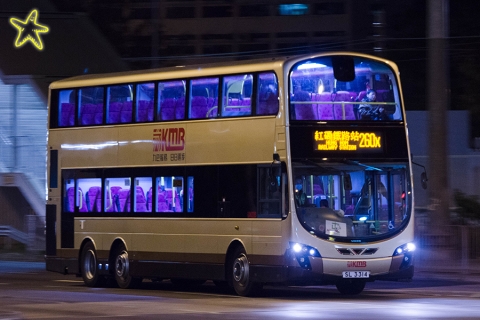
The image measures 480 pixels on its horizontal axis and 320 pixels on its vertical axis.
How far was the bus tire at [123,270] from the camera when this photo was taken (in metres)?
22.3

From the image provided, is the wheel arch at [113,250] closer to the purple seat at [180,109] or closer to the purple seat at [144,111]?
the purple seat at [144,111]

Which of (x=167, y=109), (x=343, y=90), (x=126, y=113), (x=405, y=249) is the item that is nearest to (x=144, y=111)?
(x=126, y=113)

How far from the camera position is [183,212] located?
20.8 m

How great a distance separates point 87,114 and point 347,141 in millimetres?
6813

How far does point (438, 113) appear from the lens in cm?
2469

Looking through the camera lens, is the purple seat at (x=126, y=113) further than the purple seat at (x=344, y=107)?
Yes

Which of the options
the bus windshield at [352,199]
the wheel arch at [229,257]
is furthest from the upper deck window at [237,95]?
the wheel arch at [229,257]

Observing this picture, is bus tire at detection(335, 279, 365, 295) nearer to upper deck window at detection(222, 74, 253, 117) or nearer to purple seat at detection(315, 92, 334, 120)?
purple seat at detection(315, 92, 334, 120)

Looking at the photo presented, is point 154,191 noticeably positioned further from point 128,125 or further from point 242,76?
point 242,76

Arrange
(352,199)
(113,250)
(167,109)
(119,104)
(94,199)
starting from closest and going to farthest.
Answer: (352,199), (167,109), (119,104), (113,250), (94,199)

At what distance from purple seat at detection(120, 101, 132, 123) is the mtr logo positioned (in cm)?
96

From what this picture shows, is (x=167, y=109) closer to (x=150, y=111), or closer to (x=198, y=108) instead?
(x=150, y=111)

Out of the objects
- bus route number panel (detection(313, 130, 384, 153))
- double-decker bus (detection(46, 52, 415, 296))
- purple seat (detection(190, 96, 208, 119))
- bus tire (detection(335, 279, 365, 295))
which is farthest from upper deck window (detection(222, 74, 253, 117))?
bus tire (detection(335, 279, 365, 295))

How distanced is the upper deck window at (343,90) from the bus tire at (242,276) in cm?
270
